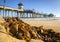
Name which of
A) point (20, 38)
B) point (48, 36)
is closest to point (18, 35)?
point (20, 38)

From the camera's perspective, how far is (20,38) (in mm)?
11328

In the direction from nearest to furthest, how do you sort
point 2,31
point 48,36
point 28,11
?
point 2,31
point 48,36
point 28,11

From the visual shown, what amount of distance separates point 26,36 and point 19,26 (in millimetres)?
754

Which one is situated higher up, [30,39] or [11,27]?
[11,27]

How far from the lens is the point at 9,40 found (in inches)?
374

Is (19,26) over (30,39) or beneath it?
over

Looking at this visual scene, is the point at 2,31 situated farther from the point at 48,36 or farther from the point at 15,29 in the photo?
the point at 48,36

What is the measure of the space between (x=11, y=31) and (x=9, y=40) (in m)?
1.93

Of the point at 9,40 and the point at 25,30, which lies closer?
the point at 9,40

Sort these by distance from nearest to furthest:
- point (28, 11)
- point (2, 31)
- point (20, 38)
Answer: point (2, 31) → point (20, 38) → point (28, 11)

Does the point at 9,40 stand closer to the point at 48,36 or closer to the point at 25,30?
the point at 25,30

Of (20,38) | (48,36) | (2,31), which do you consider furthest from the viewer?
(48,36)

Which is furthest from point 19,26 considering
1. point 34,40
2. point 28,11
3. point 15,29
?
point 28,11

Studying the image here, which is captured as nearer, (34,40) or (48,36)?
(34,40)
